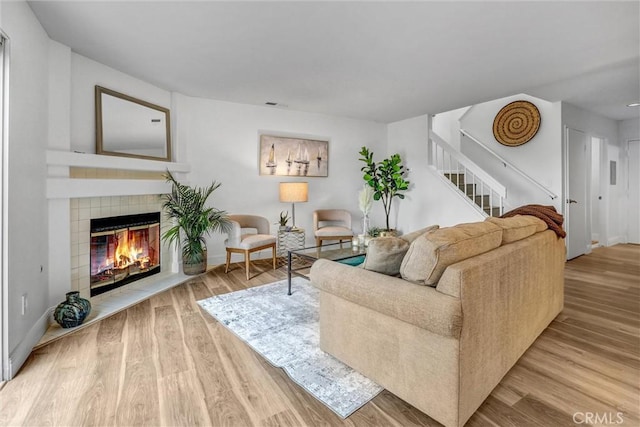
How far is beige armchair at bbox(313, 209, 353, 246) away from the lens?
4.79 meters

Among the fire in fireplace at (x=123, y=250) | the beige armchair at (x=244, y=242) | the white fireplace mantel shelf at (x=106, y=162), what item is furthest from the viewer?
the beige armchair at (x=244, y=242)

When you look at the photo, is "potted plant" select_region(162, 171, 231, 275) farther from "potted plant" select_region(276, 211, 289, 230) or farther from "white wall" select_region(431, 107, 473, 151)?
"white wall" select_region(431, 107, 473, 151)

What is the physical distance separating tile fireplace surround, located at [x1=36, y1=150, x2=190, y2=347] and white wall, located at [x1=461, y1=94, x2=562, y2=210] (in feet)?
15.8

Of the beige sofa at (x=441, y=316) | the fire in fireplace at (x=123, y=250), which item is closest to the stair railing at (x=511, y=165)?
the beige sofa at (x=441, y=316)

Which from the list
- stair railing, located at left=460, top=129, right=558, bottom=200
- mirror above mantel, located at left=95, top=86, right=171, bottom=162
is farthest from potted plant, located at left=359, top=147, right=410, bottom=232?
mirror above mantel, located at left=95, top=86, right=171, bottom=162

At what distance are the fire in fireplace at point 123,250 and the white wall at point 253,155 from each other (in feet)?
2.64

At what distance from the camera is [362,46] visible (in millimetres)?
2818

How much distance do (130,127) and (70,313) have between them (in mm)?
2056

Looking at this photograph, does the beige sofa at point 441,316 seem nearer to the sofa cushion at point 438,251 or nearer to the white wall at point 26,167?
the sofa cushion at point 438,251

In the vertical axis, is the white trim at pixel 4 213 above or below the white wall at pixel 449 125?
below

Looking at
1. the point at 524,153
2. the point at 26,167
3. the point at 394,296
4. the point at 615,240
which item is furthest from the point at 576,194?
the point at 26,167

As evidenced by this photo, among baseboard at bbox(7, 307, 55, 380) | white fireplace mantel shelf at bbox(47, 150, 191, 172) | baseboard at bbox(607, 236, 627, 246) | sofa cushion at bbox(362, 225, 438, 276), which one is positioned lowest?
baseboard at bbox(7, 307, 55, 380)

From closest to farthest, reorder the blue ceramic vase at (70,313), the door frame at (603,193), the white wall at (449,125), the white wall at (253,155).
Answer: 1. the blue ceramic vase at (70,313)
2. the white wall at (253,155)
3. the door frame at (603,193)
4. the white wall at (449,125)

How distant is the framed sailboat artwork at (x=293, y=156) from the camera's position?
495 centimetres
